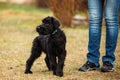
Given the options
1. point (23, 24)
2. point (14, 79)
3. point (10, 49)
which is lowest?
point (23, 24)

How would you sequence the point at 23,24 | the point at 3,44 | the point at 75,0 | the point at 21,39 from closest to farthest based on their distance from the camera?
the point at 3,44, the point at 21,39, the point at 75,0, the point at 23,24

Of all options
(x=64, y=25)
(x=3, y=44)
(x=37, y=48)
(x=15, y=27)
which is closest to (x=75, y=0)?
(x=64, y=25)

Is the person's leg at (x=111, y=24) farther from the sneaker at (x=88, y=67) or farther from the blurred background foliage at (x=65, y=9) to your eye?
the blurred background foliage at (x=65, y=9)

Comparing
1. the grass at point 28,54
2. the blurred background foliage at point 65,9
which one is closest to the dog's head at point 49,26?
the grass at point 28,54

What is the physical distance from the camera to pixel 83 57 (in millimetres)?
9586

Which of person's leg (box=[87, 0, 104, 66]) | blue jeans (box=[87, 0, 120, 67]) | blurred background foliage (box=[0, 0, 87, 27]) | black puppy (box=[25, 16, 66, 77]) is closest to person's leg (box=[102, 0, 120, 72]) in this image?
blue jeans (box=[87, 0, 120, 67])

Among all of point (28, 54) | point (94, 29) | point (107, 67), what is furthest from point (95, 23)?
point (28, 54)

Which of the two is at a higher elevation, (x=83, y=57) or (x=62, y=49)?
(x=62, y=49)

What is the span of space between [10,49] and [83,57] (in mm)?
1959

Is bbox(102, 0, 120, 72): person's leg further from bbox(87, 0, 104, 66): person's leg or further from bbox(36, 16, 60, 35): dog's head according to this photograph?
bbox(36, 16, 60, 35): dog's head

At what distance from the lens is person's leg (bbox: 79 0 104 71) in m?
7.66

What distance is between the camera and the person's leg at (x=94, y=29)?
25.1 ft

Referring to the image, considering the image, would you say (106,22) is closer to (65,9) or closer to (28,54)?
(28,54)

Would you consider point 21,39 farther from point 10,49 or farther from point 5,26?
point 5,26
